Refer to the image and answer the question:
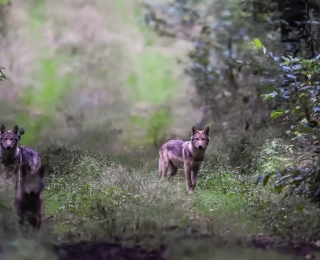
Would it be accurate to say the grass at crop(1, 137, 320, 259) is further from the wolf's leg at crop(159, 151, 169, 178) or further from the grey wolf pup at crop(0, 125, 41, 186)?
the wolf's leg at crop(159, 151, 169, 178)

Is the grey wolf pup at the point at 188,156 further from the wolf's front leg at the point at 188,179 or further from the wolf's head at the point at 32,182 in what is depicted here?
the wolf's head at the point at 32,182

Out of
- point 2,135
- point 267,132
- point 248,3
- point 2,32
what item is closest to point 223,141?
point 267,132

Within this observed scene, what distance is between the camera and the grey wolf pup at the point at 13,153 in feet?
33.8

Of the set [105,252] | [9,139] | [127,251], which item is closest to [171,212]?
[127,251]

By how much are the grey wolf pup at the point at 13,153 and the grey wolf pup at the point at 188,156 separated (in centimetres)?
287

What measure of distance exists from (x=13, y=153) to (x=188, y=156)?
147 inches

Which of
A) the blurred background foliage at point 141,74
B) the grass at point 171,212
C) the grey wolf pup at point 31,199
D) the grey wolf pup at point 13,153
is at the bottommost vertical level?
the grass at point 171,212

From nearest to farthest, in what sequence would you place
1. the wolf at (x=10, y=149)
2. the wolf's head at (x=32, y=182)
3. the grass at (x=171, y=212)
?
the grass at (x=171, y=212) → the wolf's head at (x=32, y=182) → the wolf at (x=10, y=149)

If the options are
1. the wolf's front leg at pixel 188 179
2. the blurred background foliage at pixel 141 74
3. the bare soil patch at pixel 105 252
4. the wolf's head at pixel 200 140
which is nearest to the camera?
the bare soil patch at pixel 105 252

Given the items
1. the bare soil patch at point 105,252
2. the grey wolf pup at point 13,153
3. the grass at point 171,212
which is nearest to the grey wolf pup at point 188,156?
the grass at point 171,212

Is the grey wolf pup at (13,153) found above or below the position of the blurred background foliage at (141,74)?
below

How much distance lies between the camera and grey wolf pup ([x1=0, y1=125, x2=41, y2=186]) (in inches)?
405

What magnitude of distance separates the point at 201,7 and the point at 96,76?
487 centimetres

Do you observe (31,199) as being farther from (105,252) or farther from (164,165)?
(164,165)
